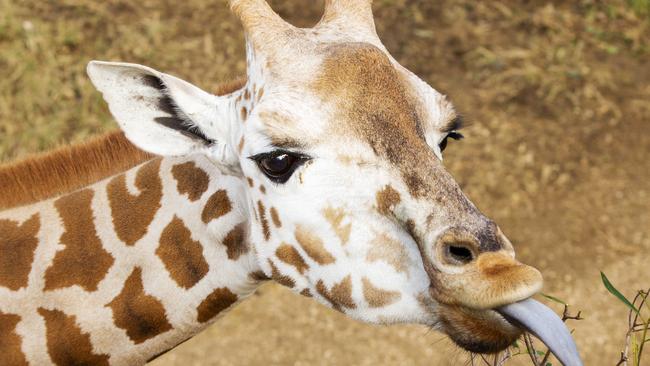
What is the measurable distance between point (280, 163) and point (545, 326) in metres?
1.30

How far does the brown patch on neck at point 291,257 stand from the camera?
148 inches

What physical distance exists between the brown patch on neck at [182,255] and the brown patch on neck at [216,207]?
0.44 feet

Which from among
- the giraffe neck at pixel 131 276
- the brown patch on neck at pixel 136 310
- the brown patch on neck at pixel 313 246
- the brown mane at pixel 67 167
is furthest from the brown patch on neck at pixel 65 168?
the brown patch on neck at pixel 313 246

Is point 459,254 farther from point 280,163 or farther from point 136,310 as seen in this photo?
point 136,310

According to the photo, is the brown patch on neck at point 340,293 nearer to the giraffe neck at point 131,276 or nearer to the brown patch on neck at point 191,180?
the giraffe neck at point 131,276

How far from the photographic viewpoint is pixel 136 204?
14.0ft

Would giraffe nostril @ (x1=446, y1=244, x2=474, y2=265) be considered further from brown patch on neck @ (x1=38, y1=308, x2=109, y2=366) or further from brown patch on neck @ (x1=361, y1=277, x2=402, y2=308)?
brown patch on neck @ (x1=38, y1=308, x2=109, y2=366)

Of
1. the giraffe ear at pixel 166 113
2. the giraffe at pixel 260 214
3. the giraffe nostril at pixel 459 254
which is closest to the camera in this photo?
the giraffe nostril at pixel 459 254

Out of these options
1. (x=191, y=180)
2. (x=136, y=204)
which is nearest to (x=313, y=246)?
(x=191, y=180)

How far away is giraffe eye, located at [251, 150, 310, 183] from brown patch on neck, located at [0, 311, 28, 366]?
1.57 m

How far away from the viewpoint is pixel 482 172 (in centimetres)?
967

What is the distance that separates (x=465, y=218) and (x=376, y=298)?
587mm

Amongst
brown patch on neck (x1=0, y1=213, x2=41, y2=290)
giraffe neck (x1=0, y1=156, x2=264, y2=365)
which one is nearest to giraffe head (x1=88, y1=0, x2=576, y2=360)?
giraffe neck (x1=0, y1=156, x2=264, y2=365)

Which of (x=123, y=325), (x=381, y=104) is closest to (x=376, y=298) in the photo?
(x=381, y=104)
